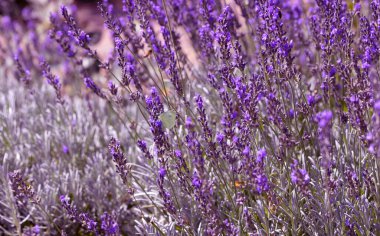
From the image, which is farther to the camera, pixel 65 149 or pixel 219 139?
pixel 65 149

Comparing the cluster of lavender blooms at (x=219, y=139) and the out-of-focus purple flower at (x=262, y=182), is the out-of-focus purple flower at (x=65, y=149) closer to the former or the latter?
the cluster of lavender blooms at (x=219, y=139)

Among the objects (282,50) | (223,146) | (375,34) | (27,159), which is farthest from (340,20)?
(27,159)

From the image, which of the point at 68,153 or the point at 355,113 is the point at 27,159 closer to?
the point at 68,153

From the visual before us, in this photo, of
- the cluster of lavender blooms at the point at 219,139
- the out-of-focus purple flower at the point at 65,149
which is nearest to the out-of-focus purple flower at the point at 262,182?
the cluster of lavender blooms at the point at 219,139

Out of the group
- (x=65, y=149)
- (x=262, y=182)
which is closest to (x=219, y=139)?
(x=262, y=182)

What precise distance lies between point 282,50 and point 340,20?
54 cm

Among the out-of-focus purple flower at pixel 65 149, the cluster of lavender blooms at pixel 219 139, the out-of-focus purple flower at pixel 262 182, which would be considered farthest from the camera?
the out-of-focus purple flower at pixel 65 149

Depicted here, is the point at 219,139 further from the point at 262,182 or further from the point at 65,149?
the point at 65,149

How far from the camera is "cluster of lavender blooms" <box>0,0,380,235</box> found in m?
2.16

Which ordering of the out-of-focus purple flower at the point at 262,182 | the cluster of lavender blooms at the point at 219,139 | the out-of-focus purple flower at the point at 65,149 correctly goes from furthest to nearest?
the out-of-focus purple flower at the point at 65,149
the cluster of lavender blooms at the point at 219,139
the out-of-focus purple flower at the point at 262,182

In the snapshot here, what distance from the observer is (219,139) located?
2137 millimetres

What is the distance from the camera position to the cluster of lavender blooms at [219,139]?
2.16 m

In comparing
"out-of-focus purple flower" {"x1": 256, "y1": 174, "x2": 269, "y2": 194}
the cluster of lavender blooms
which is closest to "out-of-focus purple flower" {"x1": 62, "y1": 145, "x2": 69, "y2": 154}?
the cluster of lavender blooms

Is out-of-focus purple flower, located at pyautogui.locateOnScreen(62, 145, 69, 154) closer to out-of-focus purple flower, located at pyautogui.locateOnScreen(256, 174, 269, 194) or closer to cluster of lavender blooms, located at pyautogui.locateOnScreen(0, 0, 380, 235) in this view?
cluster of lavender blooms, located at pyautogui.locateOnScreen(0, 0, 380, 235)
